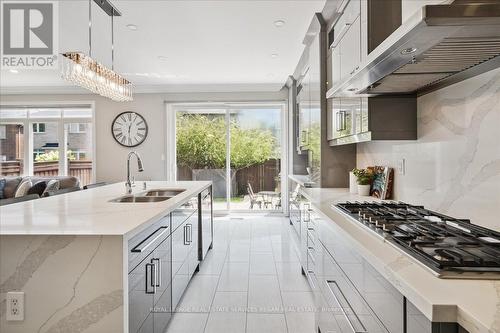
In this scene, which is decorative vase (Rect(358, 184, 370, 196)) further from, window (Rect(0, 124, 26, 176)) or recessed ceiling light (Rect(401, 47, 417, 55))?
window (Rect(0, 124, 26, 176))

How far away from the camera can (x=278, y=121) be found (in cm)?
691

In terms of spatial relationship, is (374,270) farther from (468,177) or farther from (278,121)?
(278,121)

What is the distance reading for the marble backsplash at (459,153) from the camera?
59.2 inches

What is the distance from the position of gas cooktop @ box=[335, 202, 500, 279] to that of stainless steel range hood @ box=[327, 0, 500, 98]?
73cm

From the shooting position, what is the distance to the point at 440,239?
1268 mm

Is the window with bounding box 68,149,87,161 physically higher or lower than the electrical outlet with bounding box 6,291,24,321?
higher

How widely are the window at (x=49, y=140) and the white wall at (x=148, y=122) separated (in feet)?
0.89

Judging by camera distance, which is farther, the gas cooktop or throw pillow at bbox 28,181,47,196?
throw pillow at bbox 28,181,47,196

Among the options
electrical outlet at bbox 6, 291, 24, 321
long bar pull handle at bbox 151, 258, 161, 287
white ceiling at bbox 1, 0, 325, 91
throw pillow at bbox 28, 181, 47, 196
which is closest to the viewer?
electrical outlet at bbox 6, 291, 24, 321

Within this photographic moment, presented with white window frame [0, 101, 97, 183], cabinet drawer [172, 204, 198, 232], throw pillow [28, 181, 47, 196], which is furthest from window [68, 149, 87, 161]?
cabinet drawer [172, 204, 198, 232]

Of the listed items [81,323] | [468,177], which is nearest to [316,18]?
[468,177]

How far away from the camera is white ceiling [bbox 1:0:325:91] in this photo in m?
3.34

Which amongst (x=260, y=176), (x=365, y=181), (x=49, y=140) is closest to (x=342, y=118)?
(x=365, y=181)

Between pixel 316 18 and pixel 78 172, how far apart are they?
586 centimetres
